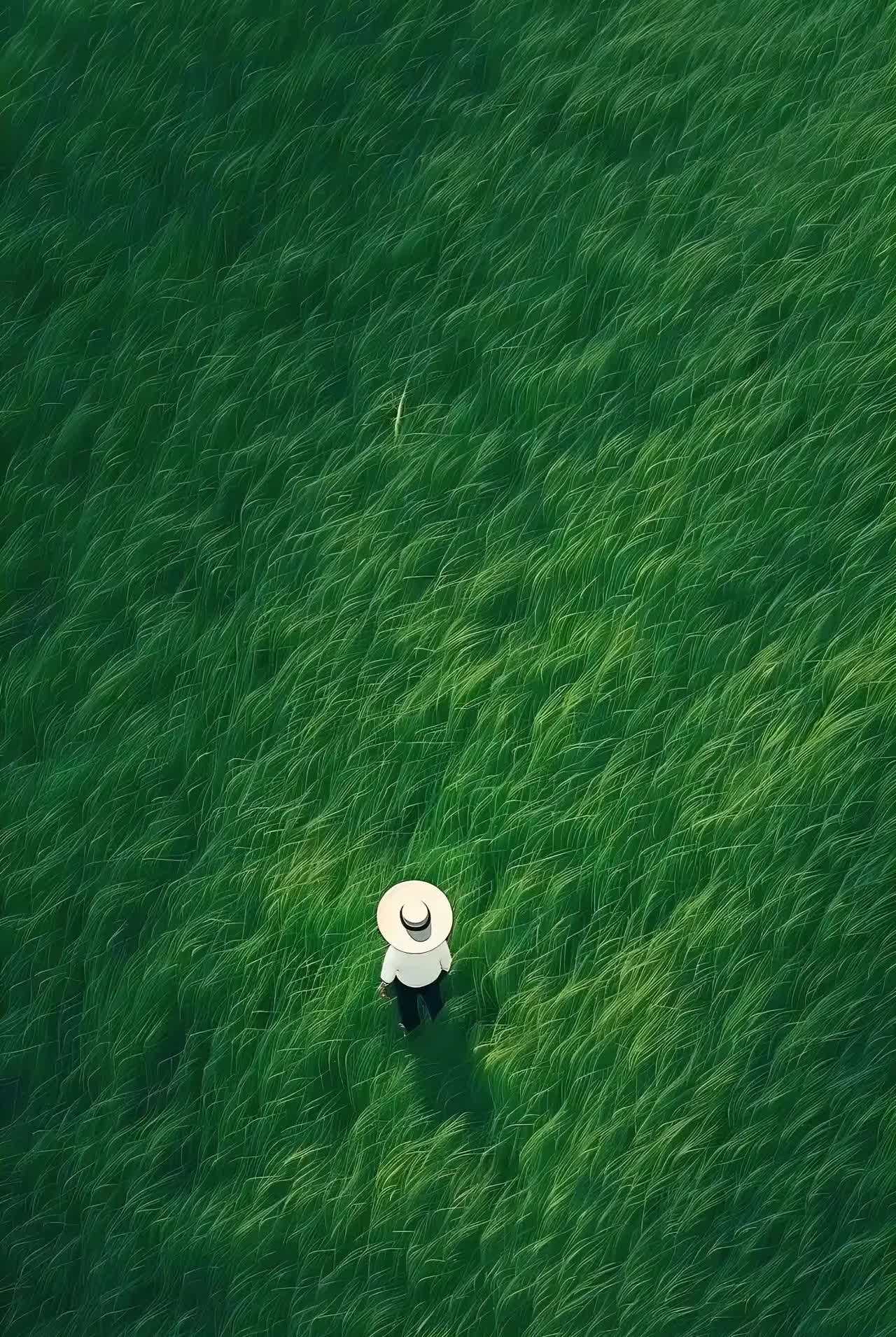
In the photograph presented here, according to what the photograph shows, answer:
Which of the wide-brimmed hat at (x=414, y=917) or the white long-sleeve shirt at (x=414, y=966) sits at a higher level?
the wide-brimmed hat at (x=414, y=917)

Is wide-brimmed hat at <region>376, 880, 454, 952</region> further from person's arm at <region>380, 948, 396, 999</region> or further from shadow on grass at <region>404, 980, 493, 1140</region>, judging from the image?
shadow on grass at <region>404, 980, 493, 1140</region>

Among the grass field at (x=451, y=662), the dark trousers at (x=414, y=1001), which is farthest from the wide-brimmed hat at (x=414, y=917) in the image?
the grass field at (x=451, y=662)

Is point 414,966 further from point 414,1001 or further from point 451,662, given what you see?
point 451,662

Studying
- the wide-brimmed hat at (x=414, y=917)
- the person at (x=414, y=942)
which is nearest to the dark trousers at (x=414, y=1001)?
the person at (x=414, y=942)

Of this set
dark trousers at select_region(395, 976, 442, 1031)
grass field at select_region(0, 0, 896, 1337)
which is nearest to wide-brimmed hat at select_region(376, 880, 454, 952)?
dark trousers at select_region(395, 976, 442, 1031)

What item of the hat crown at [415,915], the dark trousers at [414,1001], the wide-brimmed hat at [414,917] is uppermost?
the hat crown at [415,915]

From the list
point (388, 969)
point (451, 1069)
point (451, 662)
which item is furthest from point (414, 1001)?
point (451, 662)

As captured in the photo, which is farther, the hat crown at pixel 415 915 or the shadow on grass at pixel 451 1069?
the shadow on grass at pixel 451 1069

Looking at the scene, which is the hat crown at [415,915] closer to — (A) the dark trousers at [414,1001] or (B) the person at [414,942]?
(B) the person at [414,942]
